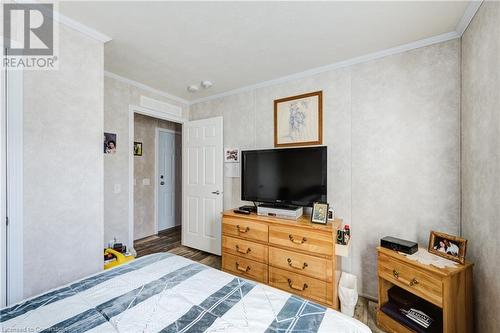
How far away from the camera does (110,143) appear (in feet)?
9.00

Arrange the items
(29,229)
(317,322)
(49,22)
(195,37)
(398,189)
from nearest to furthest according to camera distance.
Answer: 1. (317,322)
2. (29,229)
3. (49,22)
4. (195,37)
5. (398,189)

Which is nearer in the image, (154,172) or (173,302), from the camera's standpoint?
(173,302)

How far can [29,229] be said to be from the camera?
4.99 feet

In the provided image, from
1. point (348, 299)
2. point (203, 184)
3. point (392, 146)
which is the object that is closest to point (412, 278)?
point (348, 299)

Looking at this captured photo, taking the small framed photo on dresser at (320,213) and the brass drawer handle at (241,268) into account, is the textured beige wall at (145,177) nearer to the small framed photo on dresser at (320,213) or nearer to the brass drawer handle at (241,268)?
the brass drawer handle at (241,268)

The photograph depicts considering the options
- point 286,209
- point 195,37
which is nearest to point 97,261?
point 286,209

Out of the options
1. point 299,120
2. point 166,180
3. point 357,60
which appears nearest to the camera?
point 357,60

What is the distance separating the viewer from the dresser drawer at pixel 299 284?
1981 millimetres

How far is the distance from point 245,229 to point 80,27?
2.34 m

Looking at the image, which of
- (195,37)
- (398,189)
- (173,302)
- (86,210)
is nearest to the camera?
(173,302)

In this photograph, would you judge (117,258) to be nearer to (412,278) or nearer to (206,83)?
(206,83)

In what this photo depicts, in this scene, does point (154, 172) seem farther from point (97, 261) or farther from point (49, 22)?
point (49, 22)

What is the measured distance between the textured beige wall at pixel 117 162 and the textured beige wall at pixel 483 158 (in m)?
3.45

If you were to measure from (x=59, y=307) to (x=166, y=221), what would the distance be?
3.74 meters
